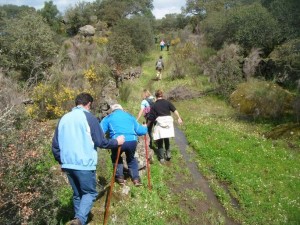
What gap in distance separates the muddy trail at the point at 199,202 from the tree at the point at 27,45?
15.1 meters

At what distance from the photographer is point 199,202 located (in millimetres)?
9555

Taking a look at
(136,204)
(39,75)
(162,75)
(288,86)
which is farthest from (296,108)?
(162,75)

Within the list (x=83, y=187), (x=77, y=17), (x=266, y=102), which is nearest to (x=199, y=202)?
(x=83, y=187)

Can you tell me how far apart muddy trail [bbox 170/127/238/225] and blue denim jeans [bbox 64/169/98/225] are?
3.11m

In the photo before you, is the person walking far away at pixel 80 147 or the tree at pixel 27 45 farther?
the tree at pixel 27 45

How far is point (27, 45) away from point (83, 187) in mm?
19381

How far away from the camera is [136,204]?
8031 millimetres

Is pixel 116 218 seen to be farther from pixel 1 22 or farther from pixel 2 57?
pixel 1 22

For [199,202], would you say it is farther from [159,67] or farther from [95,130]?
[159,67]

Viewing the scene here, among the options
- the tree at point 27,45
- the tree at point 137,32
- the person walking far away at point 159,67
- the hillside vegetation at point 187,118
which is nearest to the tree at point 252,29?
the hillside vegetation at point 187,118

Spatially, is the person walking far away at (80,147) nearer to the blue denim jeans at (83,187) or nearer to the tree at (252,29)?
the blue denim jeans at (83,187)

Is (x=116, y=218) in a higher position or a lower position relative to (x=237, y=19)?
lower

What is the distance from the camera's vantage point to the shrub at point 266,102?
57.6 ft

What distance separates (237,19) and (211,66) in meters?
6.57
